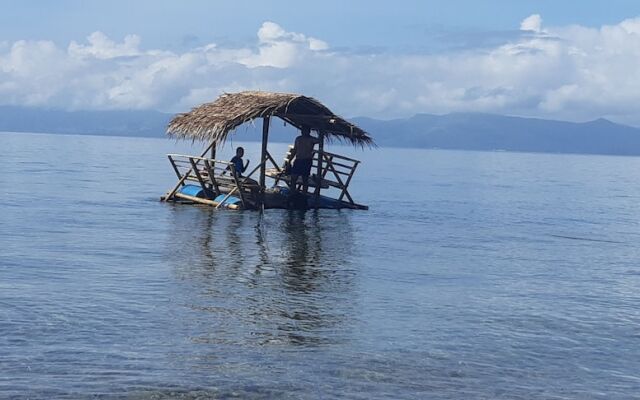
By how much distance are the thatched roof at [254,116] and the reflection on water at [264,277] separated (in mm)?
2877

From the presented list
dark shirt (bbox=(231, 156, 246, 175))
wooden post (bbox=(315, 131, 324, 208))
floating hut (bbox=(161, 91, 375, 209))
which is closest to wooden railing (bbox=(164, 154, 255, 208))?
floating hut (bbox=(161, 91, 375, 209))

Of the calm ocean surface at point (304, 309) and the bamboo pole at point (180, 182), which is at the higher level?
the bamboo pole at point (180, 182)

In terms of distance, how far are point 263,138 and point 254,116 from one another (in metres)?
1.23

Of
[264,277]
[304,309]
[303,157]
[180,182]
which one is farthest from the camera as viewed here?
[180,182]

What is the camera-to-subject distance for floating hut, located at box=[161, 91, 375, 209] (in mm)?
28094

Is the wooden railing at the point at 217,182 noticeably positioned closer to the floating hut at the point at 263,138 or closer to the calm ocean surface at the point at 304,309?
the floating hut at the point at 263,138

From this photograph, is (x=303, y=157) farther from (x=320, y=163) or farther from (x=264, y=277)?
(x=264, y=277)

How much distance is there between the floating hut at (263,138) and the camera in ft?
92.2

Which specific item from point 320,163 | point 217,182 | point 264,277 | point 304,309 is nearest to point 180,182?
point 217,182

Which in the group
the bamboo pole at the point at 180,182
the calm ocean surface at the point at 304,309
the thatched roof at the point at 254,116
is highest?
the thatched roof at the point at 254,116

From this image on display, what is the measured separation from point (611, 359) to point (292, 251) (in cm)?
971

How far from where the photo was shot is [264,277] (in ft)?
53.7

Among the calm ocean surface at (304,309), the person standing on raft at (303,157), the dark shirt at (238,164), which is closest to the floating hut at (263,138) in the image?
the dark shirt at (238,164)

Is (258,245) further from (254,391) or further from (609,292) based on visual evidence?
(254,391)
